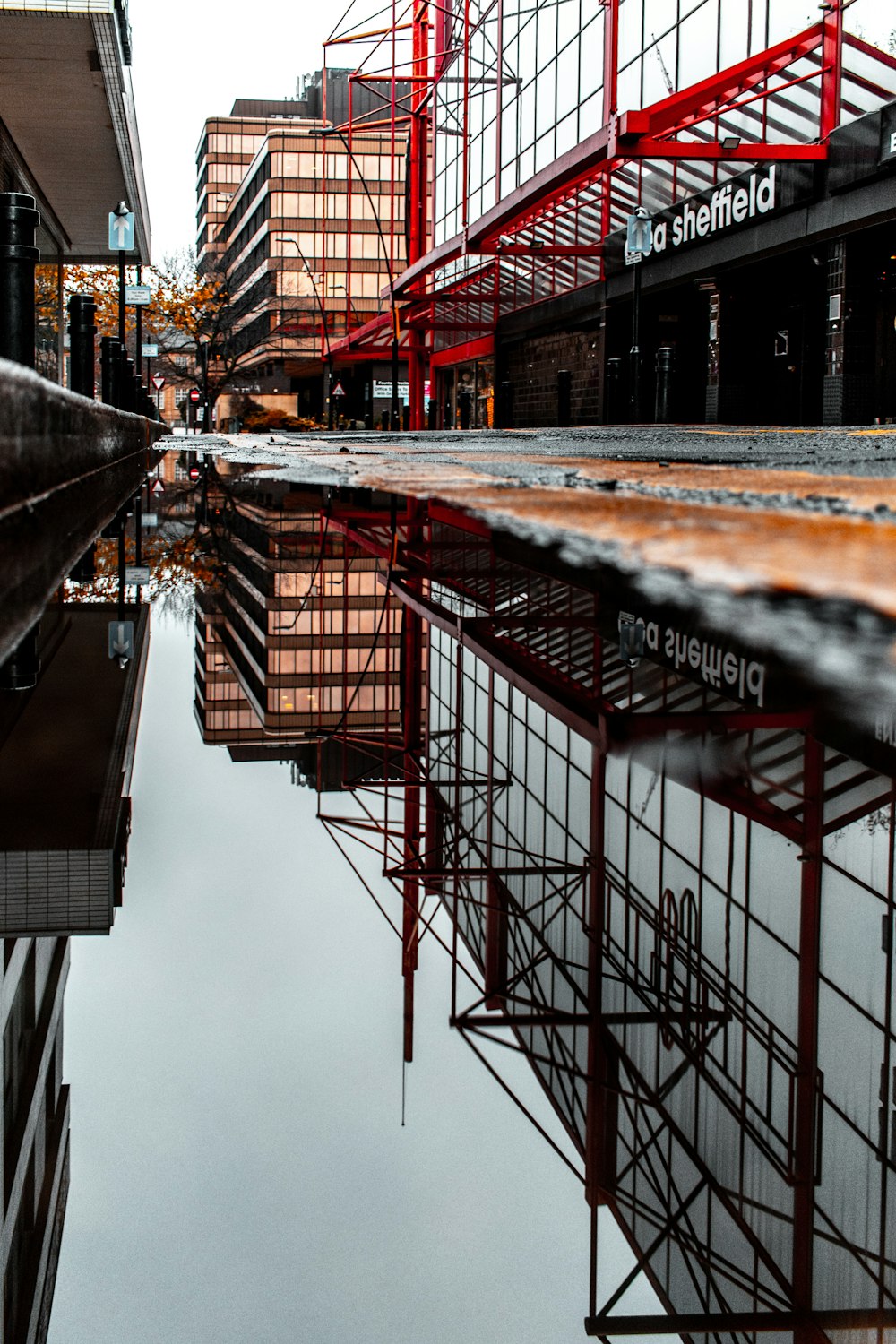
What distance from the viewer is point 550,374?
40.1 meters

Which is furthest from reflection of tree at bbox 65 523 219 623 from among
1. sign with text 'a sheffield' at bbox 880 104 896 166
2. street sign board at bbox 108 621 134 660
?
sign with text 'a sheffield' at bbox 880 104 896 166

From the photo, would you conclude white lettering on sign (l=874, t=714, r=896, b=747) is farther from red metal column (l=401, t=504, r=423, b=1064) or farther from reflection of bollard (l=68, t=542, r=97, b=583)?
reflection of bollard (l=68, t=542, r=97, b=583)

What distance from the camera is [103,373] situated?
58.3 feet

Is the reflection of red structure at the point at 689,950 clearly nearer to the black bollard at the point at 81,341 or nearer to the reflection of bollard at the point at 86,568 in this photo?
the reflection of bollard at the point at 86,568

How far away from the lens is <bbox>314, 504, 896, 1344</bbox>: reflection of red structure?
3.41ft

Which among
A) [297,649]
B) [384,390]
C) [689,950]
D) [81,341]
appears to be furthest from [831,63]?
[384,390]

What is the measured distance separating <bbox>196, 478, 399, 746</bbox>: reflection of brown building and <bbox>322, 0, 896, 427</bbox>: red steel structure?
50.1 feet

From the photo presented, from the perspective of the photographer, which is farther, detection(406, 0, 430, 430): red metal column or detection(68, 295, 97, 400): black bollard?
detection(406, 0, 430, 430): red metal column

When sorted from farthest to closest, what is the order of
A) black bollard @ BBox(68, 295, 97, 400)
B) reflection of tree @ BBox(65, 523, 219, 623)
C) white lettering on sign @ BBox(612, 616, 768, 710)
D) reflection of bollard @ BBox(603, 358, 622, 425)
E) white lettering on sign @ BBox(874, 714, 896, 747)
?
1. reflection of bollard @ BBox(603, 358, 622, 425)
2. black bollard @ BBox(68, 295, 97, 400)
3. reflection of tree @ BBox(65, 523, 219, 623)
4. white lettering on sign @ BBox(612, 616, 768, 710)
5. white lettering on sign @ BBox(874, 714, 896, 747)

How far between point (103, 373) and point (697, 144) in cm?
810

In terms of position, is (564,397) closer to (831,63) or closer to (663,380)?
(663,380)

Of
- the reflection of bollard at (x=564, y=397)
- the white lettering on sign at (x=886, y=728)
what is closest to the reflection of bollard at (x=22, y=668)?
the white lettering on sign at (x=886, y=728)

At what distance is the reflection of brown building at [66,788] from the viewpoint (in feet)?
5.09

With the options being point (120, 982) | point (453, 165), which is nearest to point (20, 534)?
point (120, 982)
